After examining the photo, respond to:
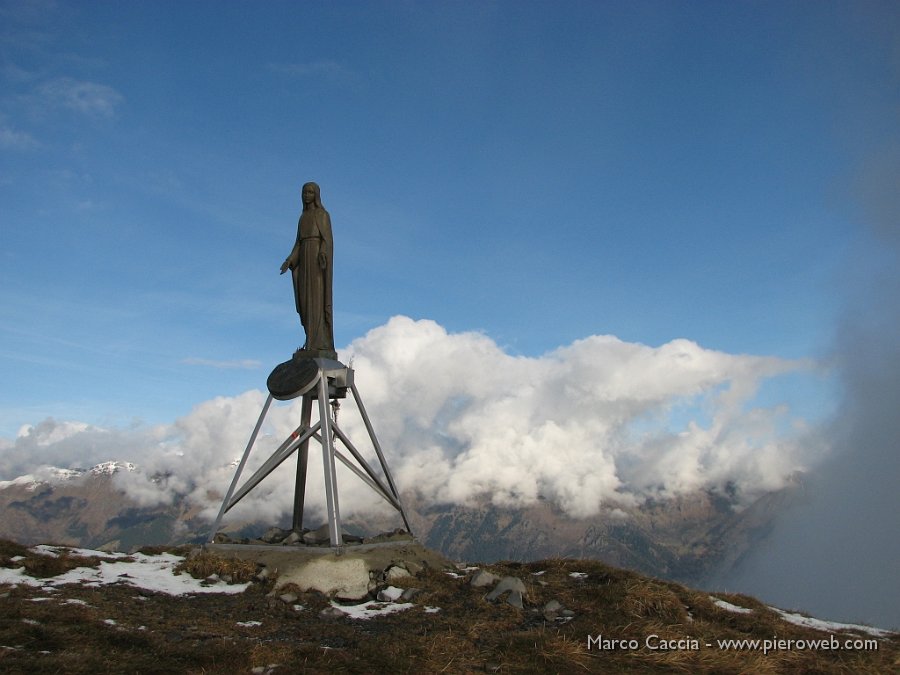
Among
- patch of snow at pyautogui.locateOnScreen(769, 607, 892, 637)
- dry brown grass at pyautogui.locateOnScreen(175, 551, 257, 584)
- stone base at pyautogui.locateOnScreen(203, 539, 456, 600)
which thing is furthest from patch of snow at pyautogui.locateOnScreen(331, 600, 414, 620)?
patch of snow at pyautogui.locateOnScreen(769, 607, 892, 637)

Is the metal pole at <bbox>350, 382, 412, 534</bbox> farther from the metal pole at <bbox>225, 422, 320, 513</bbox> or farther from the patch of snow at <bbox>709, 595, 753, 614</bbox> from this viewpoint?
the patch of snow at <bbox>709, 595, 753, 614</bbox>

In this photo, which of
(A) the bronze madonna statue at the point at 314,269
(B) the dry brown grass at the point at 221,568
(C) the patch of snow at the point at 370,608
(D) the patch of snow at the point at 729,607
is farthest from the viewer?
(A) the bronze madonna statue at the point at 314,269

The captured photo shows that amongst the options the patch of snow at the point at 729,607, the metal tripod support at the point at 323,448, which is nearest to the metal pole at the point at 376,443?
the metal tripod support at the point at 323,448

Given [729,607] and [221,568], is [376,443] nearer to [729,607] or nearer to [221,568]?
[221,568]

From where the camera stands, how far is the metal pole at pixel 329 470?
57.4ft

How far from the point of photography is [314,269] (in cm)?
2178

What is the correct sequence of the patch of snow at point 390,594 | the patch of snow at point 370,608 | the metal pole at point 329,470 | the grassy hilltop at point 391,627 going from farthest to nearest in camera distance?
the metal pole at point 329,470 < the patch of snow at point 390,594 < the patch of snow at point 370,608 < the grassy hilltop at point 391,627

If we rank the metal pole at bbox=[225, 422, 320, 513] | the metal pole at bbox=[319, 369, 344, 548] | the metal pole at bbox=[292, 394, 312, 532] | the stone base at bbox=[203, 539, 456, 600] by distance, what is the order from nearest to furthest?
the stone base at bbox=[203, 539, 456, 600]
the metal pole at bbox=[319, 369, 344, 548]
the metal pole at bbox=[225, 422, 320, 513]
the metal pole at bbox=[292, 394, 312, 532]

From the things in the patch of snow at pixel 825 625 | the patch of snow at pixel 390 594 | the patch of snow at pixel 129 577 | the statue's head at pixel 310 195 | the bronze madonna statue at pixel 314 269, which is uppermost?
the statue's head at pixel 310 195

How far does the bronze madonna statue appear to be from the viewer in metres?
21.5

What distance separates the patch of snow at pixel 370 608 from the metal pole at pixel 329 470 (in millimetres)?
2681

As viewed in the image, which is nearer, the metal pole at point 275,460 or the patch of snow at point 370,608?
the patch of snow at point 370,608

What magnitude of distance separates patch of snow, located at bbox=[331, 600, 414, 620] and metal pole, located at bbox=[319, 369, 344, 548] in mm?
2681

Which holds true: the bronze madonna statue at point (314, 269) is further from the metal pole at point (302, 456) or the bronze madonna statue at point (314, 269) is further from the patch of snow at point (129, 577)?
the patch of snow at point (129, 577)
